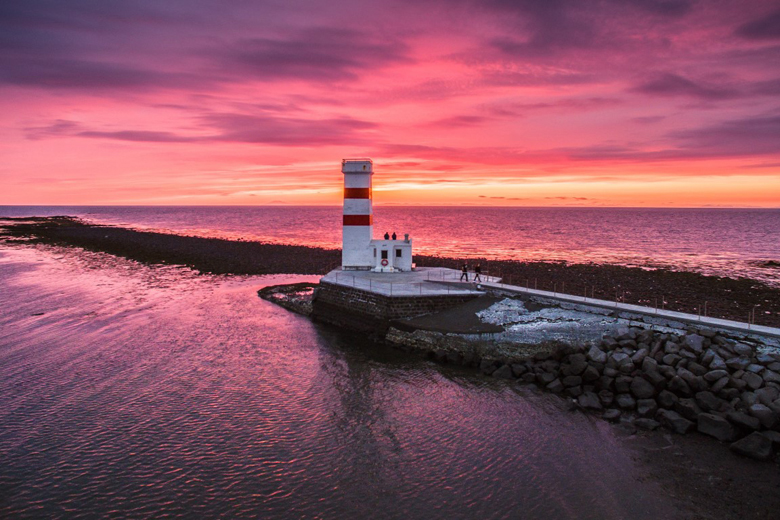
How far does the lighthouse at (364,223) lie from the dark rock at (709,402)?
17.9m

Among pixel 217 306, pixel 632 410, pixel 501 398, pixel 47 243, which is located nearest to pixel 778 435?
pixel 632 410

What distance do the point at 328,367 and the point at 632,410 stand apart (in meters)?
10.8

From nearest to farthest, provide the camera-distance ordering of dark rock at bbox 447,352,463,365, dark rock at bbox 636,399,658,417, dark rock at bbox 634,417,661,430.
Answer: dark rock at bbox 634,417,661,430
dark rock at bbox 636,399,658,417
dark rock at bbox 447,352,463,365

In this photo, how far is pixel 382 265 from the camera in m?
29.6

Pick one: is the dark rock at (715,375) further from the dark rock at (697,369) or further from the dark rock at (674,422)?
the dark rock at (674,422)

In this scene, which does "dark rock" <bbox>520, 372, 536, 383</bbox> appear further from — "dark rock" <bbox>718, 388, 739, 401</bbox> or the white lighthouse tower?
the white lighthouse tower

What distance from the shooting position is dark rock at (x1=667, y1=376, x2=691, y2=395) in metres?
14.6

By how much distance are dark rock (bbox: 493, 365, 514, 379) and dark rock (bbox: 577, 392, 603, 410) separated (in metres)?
2.66

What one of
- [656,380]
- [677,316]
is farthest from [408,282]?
[656,380]

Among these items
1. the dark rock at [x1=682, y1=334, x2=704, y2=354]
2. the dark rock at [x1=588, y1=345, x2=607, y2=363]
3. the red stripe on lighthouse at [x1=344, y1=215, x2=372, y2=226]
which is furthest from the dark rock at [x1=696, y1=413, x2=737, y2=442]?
the red stripe on lighthouse at [x1=344, y1=215, x2=372, y2=226]

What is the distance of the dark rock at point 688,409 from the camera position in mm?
13680

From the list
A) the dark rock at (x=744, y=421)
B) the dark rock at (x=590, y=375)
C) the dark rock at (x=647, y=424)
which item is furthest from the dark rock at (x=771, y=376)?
the dark rock at (x=590, y=375)

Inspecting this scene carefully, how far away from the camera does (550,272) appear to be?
131 ft

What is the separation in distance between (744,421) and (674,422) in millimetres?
1633
